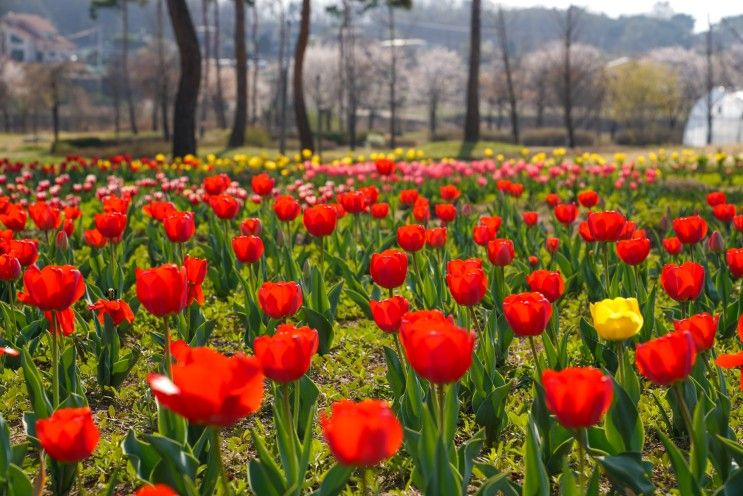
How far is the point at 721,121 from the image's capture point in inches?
1718

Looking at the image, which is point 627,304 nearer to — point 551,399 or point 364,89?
point 551,399

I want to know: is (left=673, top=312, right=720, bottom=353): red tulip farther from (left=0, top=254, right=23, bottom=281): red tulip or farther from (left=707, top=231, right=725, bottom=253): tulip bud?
(left=0, top=254, right=23, bottom=281): red tulip

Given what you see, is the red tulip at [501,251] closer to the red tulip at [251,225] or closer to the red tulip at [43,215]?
the red tulip at [251,225]

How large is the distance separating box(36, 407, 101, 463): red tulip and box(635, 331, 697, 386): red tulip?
1224 millimetres

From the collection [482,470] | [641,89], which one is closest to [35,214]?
[482,470]

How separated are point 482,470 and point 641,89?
55.6 metres

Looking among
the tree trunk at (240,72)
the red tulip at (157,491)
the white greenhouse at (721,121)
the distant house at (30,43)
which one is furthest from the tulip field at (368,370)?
the distant house at (30,43)

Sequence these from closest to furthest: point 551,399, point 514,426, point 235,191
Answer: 1. point 551,399
2. point 514,426
3. point 235,191

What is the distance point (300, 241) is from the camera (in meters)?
7.30

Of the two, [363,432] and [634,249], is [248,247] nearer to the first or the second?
[634,249]

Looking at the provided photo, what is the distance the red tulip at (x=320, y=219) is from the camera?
3.82 m

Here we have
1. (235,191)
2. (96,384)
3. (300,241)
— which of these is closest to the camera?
(96,384)

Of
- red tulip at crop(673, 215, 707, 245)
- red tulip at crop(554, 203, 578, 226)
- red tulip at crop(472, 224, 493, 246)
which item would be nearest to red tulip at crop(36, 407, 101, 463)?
red tulip at crop(472, 224, 493, 246)

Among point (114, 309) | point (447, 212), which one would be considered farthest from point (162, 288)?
point (447, 212)
